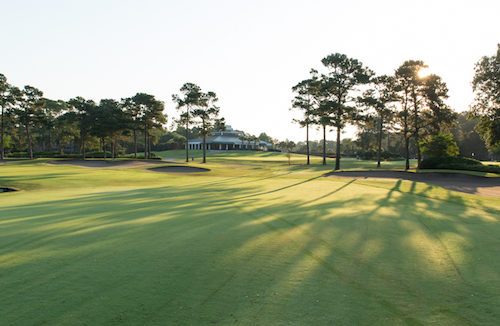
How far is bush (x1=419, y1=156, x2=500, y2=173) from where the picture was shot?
89.7ft

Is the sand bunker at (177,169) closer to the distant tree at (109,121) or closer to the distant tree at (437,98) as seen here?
the distant tree at (109,121)

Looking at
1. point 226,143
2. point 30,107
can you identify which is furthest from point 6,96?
point 226,143

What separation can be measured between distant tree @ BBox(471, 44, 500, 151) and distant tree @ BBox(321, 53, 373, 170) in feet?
37.4

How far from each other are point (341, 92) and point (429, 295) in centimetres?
3558

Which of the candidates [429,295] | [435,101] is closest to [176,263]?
[429,295]

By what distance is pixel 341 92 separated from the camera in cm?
3594

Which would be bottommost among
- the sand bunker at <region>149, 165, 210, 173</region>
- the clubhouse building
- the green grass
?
the sand bunker at <region>149, 165, 210, 173</region>

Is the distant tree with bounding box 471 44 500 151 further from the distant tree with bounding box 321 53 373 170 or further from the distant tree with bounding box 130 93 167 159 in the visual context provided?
the distant tree with bounding box 130 93 167 159

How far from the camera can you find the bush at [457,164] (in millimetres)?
27344

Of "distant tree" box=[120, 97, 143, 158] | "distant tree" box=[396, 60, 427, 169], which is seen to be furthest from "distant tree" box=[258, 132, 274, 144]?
"distant tree" box=[396, 60, 427, 169]

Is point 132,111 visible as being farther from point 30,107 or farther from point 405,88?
point 405,88

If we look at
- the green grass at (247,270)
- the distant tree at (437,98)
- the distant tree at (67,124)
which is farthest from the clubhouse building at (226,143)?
the green grass at (247,270)

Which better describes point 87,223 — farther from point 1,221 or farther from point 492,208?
point 492,208

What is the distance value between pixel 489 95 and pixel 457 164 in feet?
29.0
